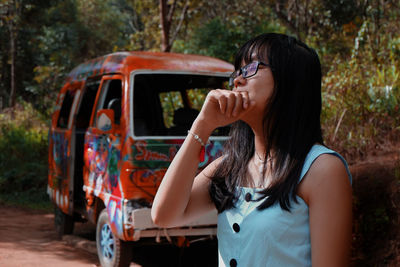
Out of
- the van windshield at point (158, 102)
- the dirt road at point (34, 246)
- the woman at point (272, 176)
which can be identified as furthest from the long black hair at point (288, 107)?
the dirt road at point (34, 246)

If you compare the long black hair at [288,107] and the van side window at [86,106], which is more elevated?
the long black hair at [288,107]

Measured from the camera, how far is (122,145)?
5023mm

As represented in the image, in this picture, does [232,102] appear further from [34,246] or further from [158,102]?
[34,246]

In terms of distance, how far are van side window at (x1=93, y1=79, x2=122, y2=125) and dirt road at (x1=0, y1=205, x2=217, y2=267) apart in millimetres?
1768

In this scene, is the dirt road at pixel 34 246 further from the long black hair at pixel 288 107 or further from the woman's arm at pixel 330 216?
the woman's arm at pixel 330 216

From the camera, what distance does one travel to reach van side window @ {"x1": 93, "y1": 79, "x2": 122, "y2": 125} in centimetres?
571

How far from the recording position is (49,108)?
60.1 feet

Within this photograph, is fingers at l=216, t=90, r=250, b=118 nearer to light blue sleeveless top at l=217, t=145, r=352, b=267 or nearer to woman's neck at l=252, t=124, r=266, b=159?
woman's neck at l=252, t=124, r=266, b=159

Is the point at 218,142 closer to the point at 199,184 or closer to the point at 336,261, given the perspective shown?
the point at 199,184

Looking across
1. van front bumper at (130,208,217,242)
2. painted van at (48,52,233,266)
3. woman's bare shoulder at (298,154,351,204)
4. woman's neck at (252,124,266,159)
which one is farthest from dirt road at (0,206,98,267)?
woman's bare shoulder at (298,154,351,204)

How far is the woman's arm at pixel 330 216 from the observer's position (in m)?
1.55

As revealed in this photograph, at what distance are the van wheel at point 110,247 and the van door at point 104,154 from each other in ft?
1.01

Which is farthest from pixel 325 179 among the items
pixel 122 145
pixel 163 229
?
pixel 122 145

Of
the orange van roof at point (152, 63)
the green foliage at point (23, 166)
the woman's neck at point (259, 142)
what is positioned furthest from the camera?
the green foliage at point (23, 166)
